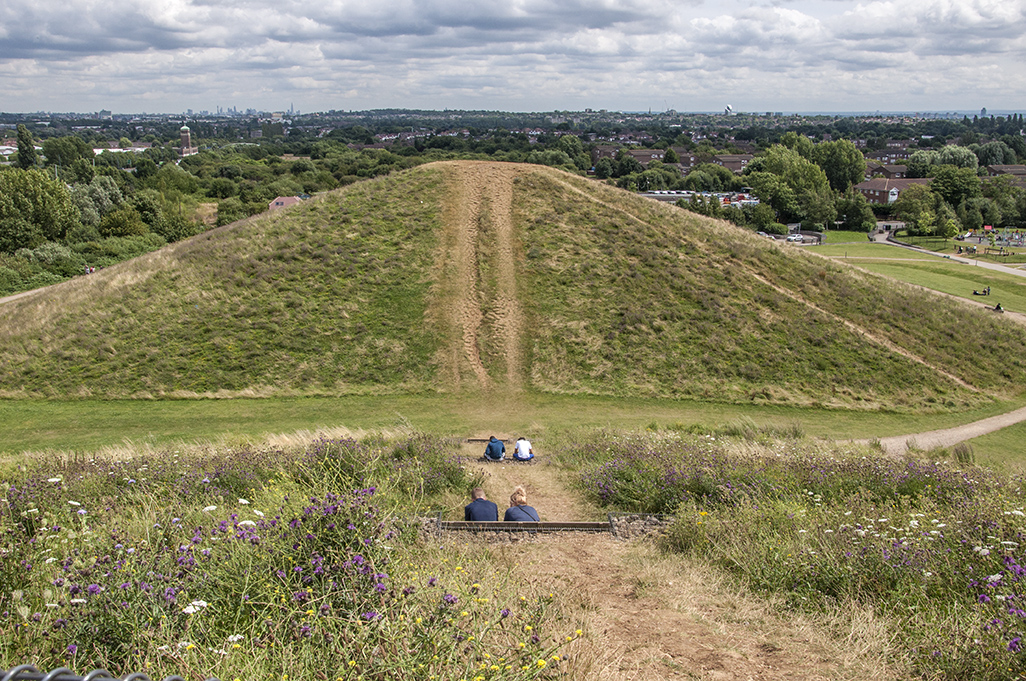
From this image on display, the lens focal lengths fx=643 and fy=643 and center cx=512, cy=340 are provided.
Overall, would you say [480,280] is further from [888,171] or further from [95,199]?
[888,171]

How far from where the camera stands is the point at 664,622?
6.88 meters

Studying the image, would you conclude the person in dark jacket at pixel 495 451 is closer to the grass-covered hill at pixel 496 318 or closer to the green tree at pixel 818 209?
the grass-covered hill at pixel 496 318

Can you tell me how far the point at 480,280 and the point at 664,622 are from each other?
21.3m

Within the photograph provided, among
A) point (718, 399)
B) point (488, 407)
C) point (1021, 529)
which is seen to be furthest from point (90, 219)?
point (1021, 529)

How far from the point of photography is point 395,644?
15.3 ft

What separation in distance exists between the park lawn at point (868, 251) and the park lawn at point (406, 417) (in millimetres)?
46651

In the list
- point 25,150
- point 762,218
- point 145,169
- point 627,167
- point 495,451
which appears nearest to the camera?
point 495,451

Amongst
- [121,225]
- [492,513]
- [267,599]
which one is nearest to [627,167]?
[121,225]

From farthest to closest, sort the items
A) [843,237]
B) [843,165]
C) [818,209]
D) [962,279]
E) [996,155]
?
1. [996,155]
2. [843,165]
3. [818,209]
4. [843,237]
5. [962,279]

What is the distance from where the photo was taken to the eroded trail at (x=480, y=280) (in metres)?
23.4

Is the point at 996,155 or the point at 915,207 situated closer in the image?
the point at 915,207

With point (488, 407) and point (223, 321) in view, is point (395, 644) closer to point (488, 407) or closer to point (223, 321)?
point (488, 407)

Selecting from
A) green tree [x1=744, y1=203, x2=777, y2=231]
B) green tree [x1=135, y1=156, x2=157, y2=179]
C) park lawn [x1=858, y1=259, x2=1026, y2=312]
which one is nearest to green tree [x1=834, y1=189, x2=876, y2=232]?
green tree [x1=744, y1=203, x2=777, y2=231]

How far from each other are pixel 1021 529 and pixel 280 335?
2260cm
